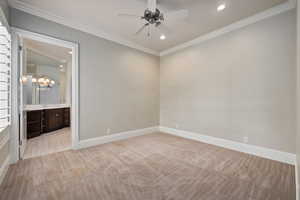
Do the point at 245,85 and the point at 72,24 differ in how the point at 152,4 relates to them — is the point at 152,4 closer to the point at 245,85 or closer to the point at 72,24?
the point at 72,24

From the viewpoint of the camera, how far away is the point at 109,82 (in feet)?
12.2

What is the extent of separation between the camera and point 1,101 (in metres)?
2.18

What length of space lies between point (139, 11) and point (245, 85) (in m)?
2.96

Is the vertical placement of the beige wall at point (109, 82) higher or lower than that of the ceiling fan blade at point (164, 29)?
lower

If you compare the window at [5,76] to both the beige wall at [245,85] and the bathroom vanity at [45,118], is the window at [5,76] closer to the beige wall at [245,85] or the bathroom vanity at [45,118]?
the bathroom vanity at [45,118]

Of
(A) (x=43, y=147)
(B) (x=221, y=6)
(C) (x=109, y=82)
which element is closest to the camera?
(B) (x=221, y=6)

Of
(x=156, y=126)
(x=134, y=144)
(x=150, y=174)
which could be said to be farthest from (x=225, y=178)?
(x=156, y=126)

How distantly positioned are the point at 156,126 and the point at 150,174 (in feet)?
9.44

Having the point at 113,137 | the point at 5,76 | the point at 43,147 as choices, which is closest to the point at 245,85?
the point at 113,137

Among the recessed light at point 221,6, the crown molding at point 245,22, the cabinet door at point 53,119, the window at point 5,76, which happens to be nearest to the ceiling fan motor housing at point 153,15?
the recessed light at point 221,6

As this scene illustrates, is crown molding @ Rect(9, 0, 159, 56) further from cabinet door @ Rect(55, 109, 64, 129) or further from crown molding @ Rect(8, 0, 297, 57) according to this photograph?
cabinet door @ Rect(55, 109, 64, 129)

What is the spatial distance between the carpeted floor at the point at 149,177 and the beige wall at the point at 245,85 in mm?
636

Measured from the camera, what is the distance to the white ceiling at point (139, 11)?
2459 millimetres

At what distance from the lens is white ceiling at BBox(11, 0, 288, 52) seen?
2.46m
